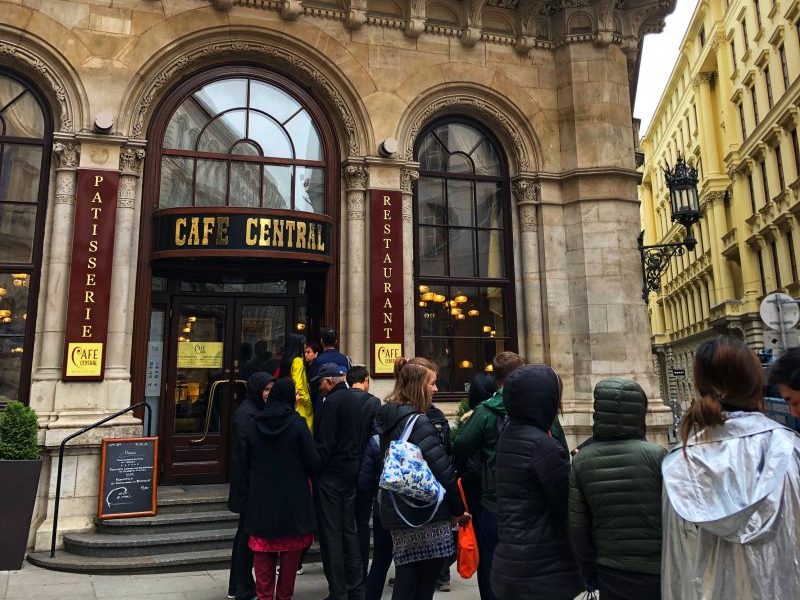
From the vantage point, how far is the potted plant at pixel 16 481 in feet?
20.4

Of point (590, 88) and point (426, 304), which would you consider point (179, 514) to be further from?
point (590, 88)

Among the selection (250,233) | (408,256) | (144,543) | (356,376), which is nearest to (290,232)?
(250,233)

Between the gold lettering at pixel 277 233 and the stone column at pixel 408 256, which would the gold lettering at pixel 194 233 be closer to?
the gold lettering at pixel 277 233

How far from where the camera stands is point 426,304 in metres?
9.88

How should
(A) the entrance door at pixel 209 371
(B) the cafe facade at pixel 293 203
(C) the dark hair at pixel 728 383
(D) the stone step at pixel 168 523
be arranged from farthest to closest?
(A) the entrance door at pixel 209 371 → (B) the cafe facade at pixel 293 203 → (D) the stone step at pixel 168 523 → (C) the dark hair at pixel 728 383

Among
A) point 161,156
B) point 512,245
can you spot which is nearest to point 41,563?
point 161,156

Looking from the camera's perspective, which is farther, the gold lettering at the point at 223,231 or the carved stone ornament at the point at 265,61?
the carved stone ornament at the point at 265,61

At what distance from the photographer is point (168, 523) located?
23.4 ft

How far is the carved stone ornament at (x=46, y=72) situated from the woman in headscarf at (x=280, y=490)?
19.7ft

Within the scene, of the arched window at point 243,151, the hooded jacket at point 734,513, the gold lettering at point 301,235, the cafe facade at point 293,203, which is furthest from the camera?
the arched window at point 243,151

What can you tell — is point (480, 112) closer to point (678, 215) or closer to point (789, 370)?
point (678, 215)

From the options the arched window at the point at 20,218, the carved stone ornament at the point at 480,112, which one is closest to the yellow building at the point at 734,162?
the carved stone ornament at the point at 480,112

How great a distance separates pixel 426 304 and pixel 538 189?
2898 mm

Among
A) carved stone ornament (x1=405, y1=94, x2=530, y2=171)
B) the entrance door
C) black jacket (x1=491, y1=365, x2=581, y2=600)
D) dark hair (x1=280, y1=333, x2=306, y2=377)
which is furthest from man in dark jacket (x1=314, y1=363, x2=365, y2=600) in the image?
carved stone ornament (x1=405, y1=94, x2=530, y2=171)
